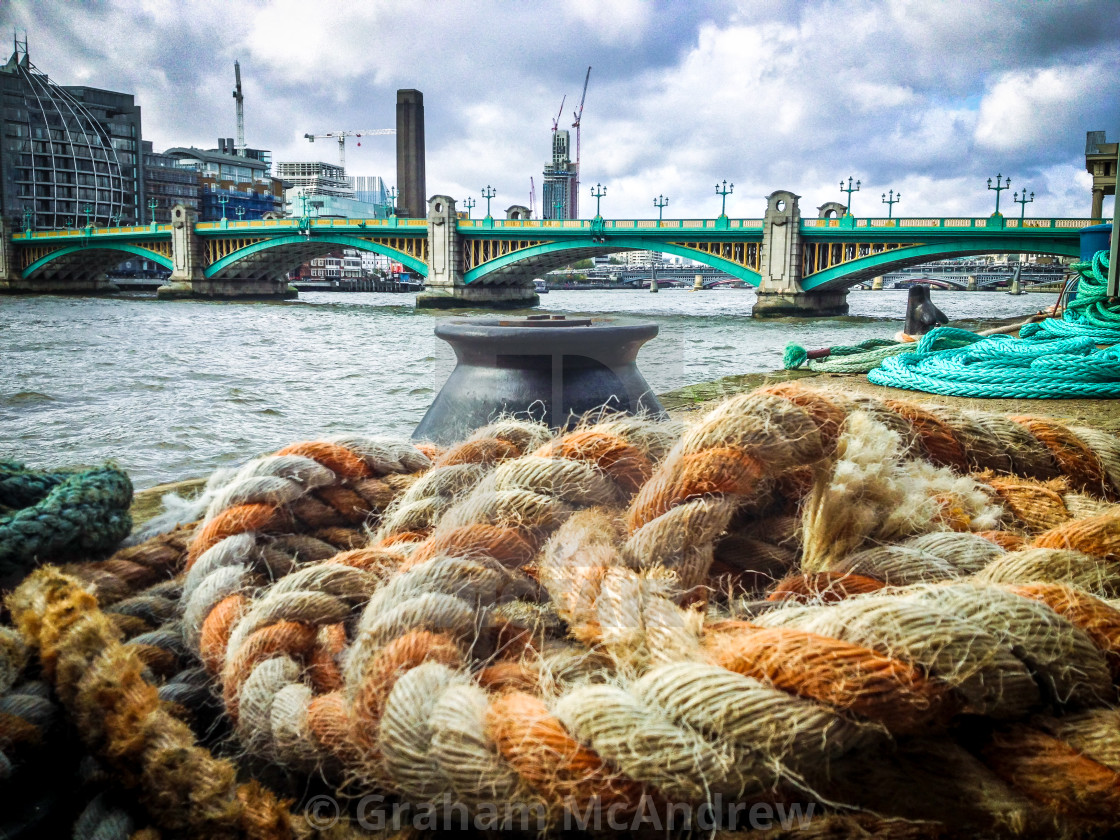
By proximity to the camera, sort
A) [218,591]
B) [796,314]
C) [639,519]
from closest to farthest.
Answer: [639,519], [218,591], [796,314]

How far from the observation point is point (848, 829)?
→ 967mm

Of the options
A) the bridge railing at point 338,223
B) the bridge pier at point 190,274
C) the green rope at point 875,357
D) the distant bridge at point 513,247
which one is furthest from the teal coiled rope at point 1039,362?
the bridge pier at point 190,274

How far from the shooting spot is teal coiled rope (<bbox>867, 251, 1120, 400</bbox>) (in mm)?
5039

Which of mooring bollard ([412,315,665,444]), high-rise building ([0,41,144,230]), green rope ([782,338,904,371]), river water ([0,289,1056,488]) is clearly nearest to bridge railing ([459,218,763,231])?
river water ([0,289,1056,488])

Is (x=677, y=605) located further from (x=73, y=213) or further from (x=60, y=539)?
(x=73, y=213)

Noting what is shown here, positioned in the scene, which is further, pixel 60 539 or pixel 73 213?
pixel 73 213

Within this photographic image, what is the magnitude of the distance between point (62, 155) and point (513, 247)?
50.5 metres

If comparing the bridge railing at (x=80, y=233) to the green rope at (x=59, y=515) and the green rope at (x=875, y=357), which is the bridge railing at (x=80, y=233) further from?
the green rope at (x=59, y=515)

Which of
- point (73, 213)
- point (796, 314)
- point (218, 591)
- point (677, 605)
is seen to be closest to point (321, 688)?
point (218, 591)

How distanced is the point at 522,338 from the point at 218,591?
133cm

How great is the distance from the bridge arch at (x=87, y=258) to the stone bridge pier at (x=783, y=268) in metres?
29.1

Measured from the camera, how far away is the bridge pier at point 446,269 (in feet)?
117

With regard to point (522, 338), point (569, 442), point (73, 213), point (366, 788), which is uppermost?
point (73, 213)

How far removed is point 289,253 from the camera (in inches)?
1610
